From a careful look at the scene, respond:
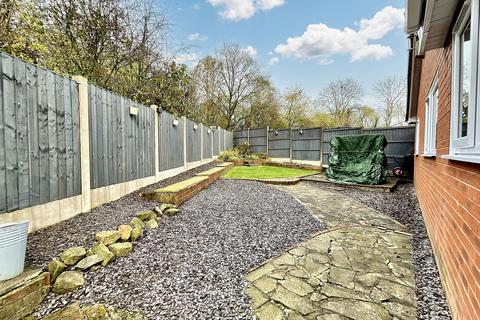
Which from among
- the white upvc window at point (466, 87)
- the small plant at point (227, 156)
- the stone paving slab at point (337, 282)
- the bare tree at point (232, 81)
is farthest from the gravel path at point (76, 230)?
the bare tree at point (232, 81)

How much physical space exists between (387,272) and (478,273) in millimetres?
1242

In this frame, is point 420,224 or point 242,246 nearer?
point 242,246

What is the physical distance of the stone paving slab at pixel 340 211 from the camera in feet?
12.7

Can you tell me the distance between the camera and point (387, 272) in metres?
2.31

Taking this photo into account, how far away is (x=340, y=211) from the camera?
15.1ft

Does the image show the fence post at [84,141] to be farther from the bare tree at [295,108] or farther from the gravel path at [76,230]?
the bare tree at [295,108]

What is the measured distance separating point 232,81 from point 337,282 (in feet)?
64.8

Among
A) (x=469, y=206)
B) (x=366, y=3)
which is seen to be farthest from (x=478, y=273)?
(x=366, y=3)

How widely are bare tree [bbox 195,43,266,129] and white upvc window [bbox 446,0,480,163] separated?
17.9 metres

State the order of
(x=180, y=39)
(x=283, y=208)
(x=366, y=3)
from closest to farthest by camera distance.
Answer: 1. (x=283, y=208)
2. (x=180, y=39)
3. (x=366, y=3)

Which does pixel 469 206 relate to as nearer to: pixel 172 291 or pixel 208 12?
pixel 172 291

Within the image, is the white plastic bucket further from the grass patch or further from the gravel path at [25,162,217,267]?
the grass patch

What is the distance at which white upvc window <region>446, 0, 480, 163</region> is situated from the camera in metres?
1.47

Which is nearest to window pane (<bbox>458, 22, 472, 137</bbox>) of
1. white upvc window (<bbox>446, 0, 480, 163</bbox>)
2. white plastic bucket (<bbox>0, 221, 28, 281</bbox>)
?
white upvc window (<bbox>446, 0, 480, 163</bbox>)
